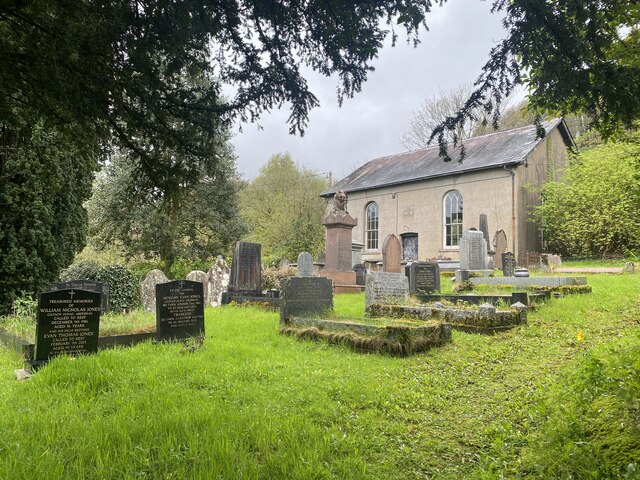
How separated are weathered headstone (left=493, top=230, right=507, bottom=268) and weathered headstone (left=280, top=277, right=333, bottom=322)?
14.1 m

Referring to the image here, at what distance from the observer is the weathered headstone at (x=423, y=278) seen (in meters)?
11.5

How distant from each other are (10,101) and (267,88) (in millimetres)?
1816

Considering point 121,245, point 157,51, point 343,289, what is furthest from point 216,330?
point 121,245

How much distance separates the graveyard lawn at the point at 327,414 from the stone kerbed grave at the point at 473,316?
1170 mm

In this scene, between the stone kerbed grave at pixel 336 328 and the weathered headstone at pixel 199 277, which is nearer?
the stone kerbed grave at pixel 336 328

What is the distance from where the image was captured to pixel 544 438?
299 centimetres

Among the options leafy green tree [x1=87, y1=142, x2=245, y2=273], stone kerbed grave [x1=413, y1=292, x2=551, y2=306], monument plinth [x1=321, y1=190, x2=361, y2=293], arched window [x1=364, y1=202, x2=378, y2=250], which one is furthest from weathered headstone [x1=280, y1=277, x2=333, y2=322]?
arched window [x1=364, y1=202, x2=378, y2=250]

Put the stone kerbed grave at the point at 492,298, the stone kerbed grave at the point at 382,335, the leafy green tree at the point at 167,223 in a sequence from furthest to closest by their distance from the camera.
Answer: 1. the leafy green tree at the point at 167,223
2. the stone kerbed grave at the point at 492,298
3. the stone kerbed grave at the point at 382,335

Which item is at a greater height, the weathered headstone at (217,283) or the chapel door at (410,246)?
the chapel door at (410,246)

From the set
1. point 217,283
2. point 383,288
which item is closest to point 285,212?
point 217,283

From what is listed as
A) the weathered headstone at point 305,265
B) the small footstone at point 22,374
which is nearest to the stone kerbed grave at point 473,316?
the small footstone at point 22,374

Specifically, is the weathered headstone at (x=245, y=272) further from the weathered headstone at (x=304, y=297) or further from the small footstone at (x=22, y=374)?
the small footstone at (x=22, y=374)

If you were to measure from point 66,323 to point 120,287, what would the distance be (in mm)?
6521

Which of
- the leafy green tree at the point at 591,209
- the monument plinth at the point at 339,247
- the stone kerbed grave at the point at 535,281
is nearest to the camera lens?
the stone kerbed grave at the point at 535,281
